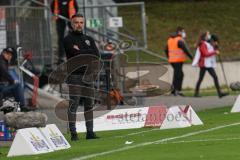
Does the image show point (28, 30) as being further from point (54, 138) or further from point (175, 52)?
point (54, 138)

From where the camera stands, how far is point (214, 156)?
1295cm

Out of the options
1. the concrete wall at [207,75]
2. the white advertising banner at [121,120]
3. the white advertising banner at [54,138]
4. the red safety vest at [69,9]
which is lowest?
the concrete wall at [207,75]

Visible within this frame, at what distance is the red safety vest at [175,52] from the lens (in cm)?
3259

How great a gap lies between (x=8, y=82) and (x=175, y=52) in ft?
28.7

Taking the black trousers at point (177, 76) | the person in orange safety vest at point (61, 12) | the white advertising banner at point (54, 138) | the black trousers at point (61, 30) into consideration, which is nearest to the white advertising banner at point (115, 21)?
the black trousers at point (177, 76)

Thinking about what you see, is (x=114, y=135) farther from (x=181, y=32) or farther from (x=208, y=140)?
(x=181, y=32)

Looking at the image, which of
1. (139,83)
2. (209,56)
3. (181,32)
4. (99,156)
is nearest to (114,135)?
(99,156)

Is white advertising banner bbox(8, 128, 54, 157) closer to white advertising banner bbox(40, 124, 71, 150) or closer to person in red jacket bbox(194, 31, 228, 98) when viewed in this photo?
white advertising banner bbox(40, 124, 71, 150)

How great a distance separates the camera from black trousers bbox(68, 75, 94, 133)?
17078 mm

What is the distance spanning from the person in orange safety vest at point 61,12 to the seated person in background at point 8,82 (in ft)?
8.74

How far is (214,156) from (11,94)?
42.7ft

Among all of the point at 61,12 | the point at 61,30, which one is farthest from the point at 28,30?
the point at 61,12

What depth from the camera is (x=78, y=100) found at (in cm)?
1716

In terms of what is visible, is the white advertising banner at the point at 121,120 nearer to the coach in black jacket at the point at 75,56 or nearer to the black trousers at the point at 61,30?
the coach in black jacket at the point at 75,56
